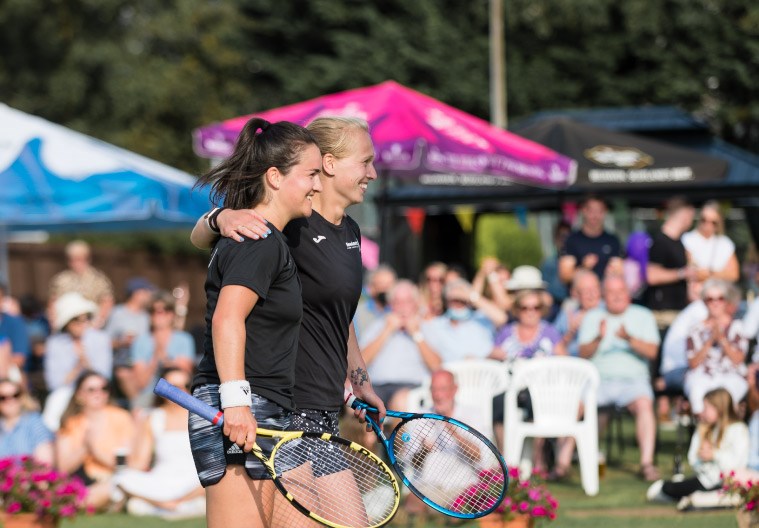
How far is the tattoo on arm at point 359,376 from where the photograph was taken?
16.4 feet

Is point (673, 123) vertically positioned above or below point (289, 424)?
above

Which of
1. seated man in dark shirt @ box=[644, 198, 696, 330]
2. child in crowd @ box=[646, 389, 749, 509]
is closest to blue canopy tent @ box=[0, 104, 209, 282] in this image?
seated man in dark shirt @ box=[644, 198, 696, 330]

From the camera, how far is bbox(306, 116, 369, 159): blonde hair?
480 cm

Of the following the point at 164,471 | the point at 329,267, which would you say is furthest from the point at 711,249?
the point at 329,267

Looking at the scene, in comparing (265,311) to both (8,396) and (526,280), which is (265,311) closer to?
(8,396)

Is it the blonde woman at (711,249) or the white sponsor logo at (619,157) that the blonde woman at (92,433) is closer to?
the blonde woman at (711,249)

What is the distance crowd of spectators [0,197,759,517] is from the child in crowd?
0.01m

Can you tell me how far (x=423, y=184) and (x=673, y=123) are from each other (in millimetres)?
5249

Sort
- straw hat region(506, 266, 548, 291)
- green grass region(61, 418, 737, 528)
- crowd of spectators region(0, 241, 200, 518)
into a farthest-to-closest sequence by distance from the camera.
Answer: straw hat region(506, 266, 548, 291), crowd of spectators region(0, 241, 200, 518), green grass region(61, 418, 737, 528)

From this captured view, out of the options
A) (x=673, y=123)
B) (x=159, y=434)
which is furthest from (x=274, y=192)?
(x=673, y=123)

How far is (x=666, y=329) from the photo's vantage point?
11.5m

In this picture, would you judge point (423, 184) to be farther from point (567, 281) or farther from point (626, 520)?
point (626, 520)

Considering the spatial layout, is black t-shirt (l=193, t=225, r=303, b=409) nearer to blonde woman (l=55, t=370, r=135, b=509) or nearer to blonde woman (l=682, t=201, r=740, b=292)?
blonde woman (l=55, t=370, r=135, b=509)

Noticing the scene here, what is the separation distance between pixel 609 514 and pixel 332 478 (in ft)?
14.9
